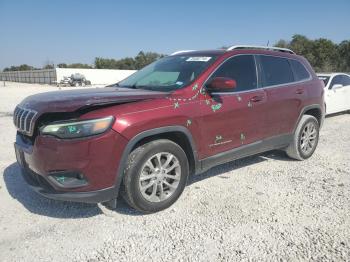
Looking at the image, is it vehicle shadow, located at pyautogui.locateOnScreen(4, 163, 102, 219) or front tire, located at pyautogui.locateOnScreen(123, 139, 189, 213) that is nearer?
front tire, located at pyautogui.locateOnScreen(123, 139, 189, 213)

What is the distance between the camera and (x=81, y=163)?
10.7 ft

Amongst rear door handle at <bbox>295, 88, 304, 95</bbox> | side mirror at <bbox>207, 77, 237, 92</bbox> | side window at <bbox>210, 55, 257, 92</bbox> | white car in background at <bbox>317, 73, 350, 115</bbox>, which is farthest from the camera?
white car in background at <bbox>317, 73, 350, 115</bbox>

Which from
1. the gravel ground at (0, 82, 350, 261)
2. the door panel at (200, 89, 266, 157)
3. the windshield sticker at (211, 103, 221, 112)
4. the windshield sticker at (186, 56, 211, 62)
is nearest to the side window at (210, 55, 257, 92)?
the door panel at (200, 89, 266, 157)

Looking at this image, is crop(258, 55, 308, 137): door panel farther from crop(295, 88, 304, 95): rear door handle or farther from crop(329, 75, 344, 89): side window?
crop(329, 75, 344, 89): side window

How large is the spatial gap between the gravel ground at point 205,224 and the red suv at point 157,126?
1.11 ft

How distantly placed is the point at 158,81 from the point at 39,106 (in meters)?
1.61

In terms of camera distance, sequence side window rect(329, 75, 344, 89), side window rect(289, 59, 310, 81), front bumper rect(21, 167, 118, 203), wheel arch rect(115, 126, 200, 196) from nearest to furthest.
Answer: front bumper rect(21, 167, 118, 203)
wheel arch rect(115, 126, 200, 196)
side window rect(289, 59, 310, 81)
side window rect(329, 75, 344, 89)

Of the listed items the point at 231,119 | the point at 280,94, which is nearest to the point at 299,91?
the point at 280,94

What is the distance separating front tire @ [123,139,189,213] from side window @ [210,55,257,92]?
1.21 meters

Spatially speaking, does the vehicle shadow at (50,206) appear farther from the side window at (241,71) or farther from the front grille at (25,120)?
the side window at (241,71)

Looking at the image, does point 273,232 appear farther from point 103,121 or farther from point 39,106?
point 39,106

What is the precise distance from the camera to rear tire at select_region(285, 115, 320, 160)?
567 cm

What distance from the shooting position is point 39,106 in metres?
3.50

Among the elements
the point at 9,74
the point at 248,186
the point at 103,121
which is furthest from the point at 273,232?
the point at 9,74
